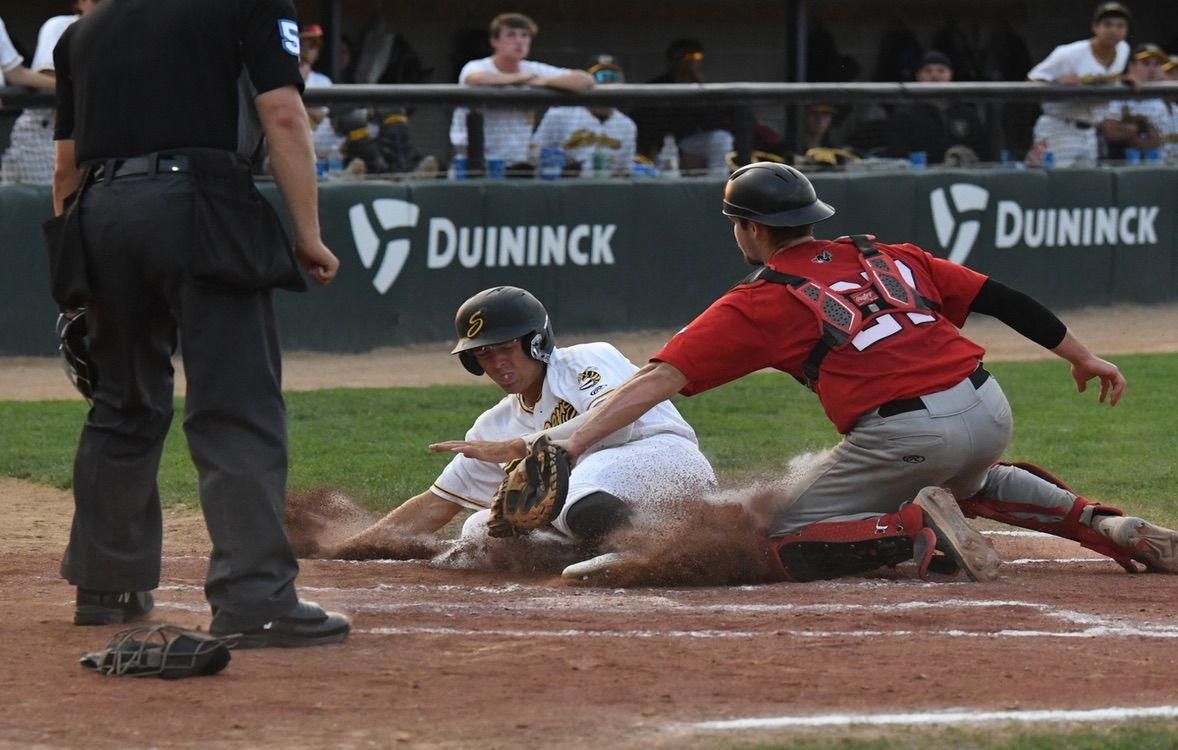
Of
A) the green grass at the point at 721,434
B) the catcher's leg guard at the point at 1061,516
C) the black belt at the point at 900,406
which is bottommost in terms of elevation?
the green grass at the point at 721,434

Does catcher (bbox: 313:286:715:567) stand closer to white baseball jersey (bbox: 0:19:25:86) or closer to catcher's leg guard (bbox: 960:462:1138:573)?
catcher's leg guard (bbox: 960:462:1138:573)

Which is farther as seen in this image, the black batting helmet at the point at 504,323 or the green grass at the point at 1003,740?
the black batting helmet at the point at 504,323

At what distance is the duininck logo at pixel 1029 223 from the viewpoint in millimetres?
13430

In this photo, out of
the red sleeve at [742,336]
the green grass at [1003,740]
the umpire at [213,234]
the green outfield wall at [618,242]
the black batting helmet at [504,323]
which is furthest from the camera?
the green outfield wall at [618,242]

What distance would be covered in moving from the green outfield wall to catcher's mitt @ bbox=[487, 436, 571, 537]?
6.48 meters

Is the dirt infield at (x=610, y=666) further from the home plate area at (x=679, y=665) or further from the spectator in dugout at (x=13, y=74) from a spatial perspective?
the spectator in dugout at (x=13, y=74)

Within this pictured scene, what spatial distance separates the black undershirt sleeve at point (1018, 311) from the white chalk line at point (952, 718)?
7.06 ft

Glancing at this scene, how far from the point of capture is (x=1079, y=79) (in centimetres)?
1350

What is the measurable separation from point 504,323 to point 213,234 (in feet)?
5.68

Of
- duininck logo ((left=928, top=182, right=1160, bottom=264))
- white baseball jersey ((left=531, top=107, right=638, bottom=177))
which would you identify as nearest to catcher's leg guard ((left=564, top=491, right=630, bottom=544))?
white baseball jersey ((left=531, top=107, right=638, bottom=177))

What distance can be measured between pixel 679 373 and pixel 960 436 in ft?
2.89

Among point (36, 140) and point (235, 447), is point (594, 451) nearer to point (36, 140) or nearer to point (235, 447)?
point (235, 447)

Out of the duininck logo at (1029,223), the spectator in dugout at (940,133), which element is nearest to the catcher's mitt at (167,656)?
the spectator in dugout at (940,133)

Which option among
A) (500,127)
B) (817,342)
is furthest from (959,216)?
(817,342)
